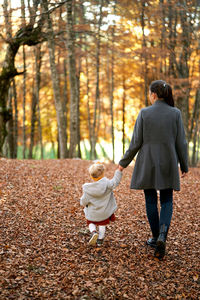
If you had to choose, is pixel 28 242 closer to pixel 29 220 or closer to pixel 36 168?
pixel 29 220

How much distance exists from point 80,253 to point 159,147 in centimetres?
156

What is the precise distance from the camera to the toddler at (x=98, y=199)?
3.64 m

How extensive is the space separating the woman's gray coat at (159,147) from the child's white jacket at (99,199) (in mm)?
371

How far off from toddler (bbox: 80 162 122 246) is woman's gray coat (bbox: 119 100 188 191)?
0.35 m

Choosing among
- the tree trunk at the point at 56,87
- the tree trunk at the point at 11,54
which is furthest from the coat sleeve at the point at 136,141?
the tree trunk at the point at 11,54

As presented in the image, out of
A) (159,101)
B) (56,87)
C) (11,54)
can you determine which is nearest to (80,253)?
(159,101)

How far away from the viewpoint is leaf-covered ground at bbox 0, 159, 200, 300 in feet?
9.22

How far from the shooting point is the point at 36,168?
7914 millimetres

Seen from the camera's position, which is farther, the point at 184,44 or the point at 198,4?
the point at 184,44

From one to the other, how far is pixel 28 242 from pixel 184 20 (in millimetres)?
11696

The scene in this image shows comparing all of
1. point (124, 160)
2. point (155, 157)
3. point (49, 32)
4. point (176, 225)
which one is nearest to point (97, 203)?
point (124, 160)

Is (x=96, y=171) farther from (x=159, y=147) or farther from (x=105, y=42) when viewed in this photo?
(x=105, y=42)

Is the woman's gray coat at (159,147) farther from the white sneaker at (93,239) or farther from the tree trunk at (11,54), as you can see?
the tree trunk at (11,54)

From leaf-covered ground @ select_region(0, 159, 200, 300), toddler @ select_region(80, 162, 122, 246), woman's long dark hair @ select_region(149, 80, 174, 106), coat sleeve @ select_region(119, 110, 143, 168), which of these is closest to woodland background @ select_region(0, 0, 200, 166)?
leaf-covered ground @ select_region(0, 159, 200, 300)
